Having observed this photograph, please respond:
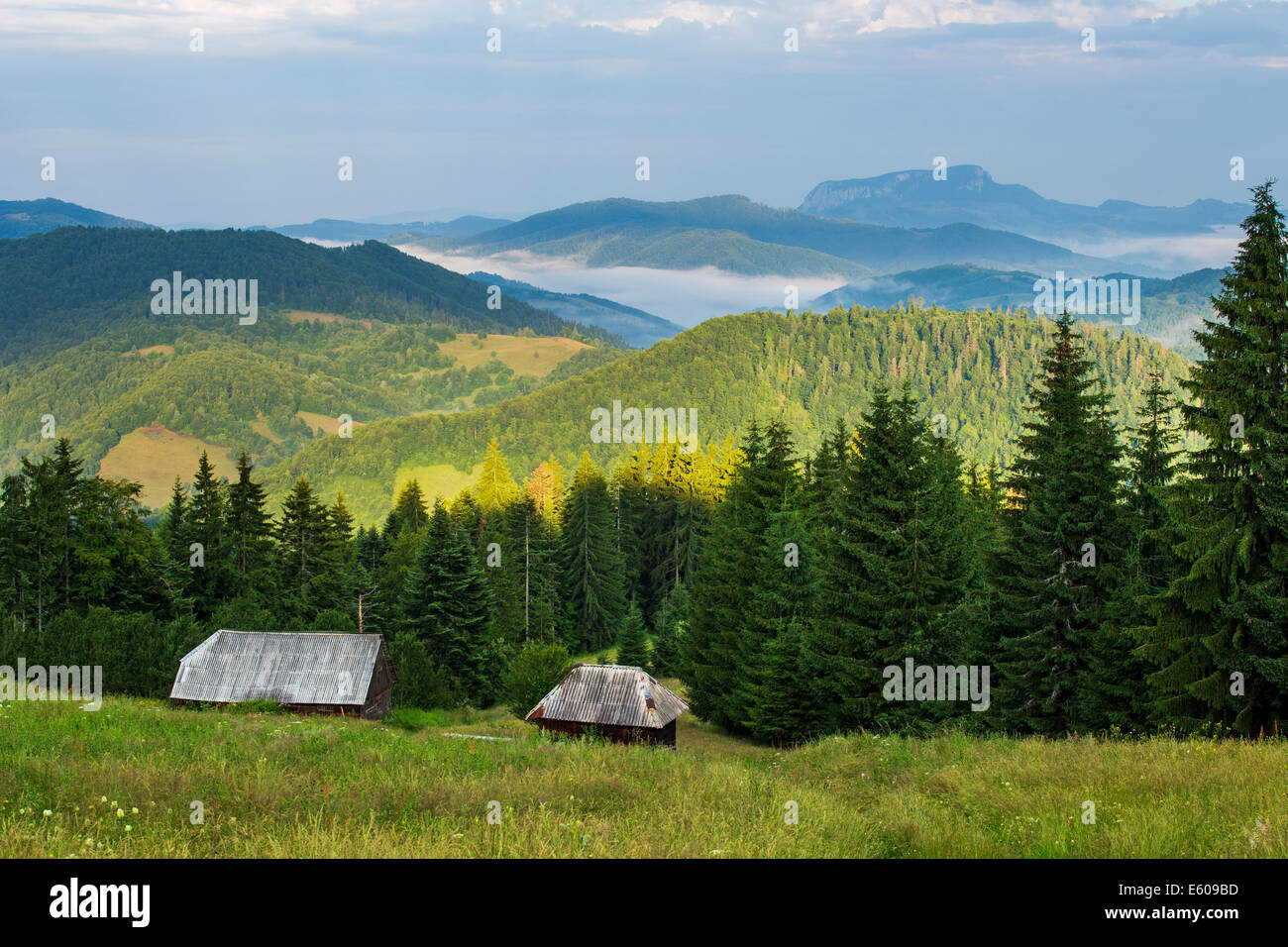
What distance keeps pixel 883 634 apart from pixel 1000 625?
3.47 meters

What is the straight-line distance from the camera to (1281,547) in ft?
62.2

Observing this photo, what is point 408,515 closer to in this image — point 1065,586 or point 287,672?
point 287,672

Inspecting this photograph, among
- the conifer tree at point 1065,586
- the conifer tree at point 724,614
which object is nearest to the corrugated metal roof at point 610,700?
the conifer tree at point 724,614

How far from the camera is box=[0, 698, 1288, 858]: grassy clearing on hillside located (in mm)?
7930

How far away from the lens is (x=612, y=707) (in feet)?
104

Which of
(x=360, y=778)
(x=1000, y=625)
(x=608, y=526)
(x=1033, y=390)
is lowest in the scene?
(x=608, y=526)

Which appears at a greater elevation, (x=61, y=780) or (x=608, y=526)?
(x=61, y=780)

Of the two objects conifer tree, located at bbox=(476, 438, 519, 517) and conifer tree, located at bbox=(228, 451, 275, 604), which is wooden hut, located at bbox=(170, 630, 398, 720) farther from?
conifer tree, located at bbox=(476, 438, 519, 517)

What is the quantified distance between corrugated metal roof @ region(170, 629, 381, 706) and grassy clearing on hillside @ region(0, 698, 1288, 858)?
21.7m

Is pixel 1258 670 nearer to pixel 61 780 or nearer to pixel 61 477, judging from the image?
pixel 61 780

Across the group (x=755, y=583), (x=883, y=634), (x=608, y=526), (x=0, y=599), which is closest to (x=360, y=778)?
(x=883, y=634)

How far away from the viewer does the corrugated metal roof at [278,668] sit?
117 ft

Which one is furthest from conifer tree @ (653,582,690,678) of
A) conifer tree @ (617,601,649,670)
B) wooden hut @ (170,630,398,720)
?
wooden hut @ (170,630,398,720)

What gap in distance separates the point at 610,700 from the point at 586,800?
72.3 feet
